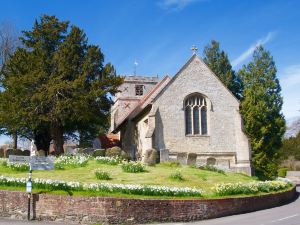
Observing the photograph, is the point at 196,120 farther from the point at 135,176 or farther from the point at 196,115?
the point at 135,176

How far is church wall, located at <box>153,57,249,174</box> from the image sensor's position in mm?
36688

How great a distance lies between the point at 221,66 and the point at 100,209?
137 ft

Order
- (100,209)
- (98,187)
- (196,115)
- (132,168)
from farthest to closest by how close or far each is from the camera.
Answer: (196,115)
(132,168)
(98,187)
(100,209)

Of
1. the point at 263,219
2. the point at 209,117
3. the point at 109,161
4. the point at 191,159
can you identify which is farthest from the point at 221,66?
the point at 263,219

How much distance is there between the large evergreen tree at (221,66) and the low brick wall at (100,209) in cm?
3708

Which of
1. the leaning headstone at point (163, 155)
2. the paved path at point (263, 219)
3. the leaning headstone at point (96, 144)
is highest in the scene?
the leaning headstone at point (96, 144)

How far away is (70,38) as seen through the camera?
125ft

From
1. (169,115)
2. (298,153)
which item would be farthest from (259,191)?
(298,153)

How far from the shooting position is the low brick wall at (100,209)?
51.8 ft

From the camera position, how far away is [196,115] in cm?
3797

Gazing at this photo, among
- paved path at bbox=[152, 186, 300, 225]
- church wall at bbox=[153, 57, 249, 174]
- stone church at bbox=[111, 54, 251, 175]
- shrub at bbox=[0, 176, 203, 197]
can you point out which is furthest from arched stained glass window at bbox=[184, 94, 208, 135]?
shrub at bbox=[0, 176, 203, 197]

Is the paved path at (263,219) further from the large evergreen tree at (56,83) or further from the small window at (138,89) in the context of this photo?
the small window at (138,89)

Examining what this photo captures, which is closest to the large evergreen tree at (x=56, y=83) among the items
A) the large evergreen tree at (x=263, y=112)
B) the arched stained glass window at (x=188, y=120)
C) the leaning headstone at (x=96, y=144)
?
the arched stained glass window at (x=188, y=120)

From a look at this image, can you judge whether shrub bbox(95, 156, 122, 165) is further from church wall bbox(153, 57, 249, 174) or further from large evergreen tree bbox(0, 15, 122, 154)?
church wall bbox(153, 57, 249, 174)
